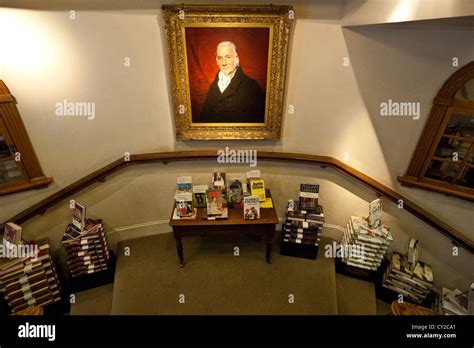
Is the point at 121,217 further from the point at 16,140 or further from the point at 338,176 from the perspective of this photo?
the point at 338,176

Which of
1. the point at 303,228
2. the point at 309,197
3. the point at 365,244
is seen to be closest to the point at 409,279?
the point at 365,244

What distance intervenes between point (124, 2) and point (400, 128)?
3.11m

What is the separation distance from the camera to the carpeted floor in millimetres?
3254

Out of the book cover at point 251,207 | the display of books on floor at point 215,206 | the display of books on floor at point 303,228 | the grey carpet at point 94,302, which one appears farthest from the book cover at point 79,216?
the display of books on floor at point 303,228

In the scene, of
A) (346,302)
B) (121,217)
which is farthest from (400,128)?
(121,217)

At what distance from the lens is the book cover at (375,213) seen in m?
3.28

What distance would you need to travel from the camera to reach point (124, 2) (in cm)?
272

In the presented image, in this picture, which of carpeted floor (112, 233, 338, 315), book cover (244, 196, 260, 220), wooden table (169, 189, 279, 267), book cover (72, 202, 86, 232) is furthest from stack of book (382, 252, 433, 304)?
book cover (72, 202, 86, 232)

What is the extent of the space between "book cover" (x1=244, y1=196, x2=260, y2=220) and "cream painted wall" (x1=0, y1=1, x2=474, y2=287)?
65cm

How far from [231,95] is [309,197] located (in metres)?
1.52

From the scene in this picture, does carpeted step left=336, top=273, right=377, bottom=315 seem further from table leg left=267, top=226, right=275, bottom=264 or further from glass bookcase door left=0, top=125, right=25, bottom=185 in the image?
glass bookcase door left=0, top=125, right=25, bottom=185

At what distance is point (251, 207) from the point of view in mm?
3240

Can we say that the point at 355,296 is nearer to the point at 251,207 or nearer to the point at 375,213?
the point at 375,213

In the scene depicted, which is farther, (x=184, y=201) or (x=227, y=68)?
(x=184, y=201)
